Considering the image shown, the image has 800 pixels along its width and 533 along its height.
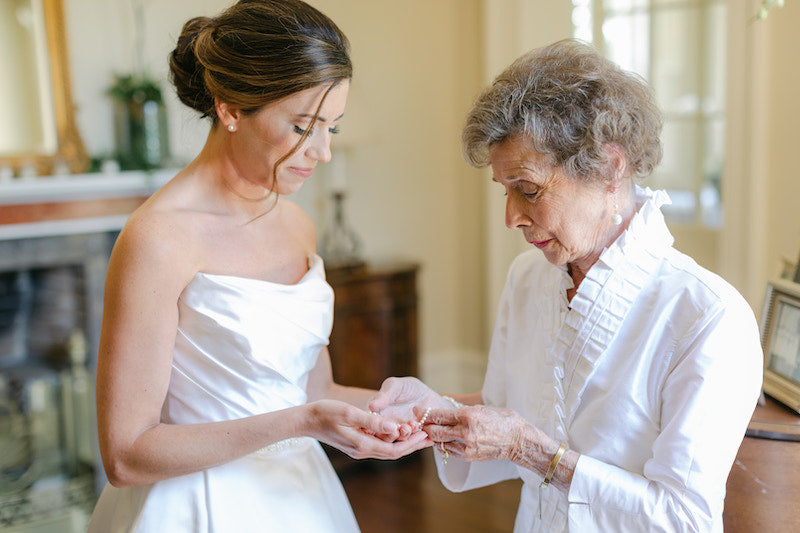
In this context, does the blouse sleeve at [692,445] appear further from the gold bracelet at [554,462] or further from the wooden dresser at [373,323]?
the wooden dresser at [373,323]

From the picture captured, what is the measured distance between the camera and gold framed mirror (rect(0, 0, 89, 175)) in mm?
3211

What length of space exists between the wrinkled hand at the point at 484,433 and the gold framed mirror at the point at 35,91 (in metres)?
2.48

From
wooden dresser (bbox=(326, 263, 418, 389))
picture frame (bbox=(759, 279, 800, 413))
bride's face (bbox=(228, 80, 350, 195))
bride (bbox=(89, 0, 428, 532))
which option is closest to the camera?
bride (bbox=(89, 0, 428, 532))

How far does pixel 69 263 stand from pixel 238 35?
2197 mm

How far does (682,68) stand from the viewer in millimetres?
3902

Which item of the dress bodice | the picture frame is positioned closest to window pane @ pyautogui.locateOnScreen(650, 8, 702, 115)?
the picture frame

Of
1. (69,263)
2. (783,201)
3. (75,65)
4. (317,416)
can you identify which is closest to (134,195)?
(69,263)

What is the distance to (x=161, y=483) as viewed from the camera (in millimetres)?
1504

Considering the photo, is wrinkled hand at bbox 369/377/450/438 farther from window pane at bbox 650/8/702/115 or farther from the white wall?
window pane at bbox 650/8/702/115

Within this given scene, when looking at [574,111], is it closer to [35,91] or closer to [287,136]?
[287,136]

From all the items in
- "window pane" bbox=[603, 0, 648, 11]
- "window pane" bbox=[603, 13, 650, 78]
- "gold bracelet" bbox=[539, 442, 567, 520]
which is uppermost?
"window pane" bbox=[603, 0, 648, 11]

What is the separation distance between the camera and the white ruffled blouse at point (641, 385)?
1308 mm

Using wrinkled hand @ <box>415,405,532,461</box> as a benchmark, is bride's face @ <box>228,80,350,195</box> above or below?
above

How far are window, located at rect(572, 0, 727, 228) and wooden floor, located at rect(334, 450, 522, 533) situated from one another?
169cm
